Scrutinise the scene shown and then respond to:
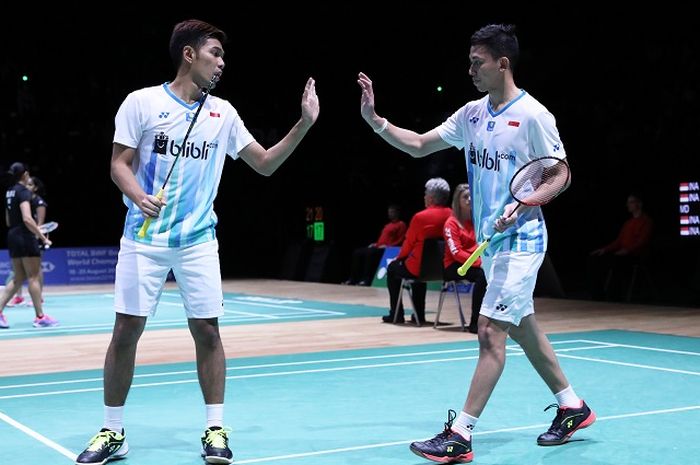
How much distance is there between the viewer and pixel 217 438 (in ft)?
13.3

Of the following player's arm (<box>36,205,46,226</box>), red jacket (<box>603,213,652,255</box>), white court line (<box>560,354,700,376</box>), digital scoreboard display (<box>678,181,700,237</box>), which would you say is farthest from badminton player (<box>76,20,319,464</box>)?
red jacket (<box>603,213,652,255</box>)

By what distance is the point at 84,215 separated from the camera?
21.2m

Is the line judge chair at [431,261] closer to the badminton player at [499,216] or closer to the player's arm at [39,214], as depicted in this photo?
the player's arm at [39,214]

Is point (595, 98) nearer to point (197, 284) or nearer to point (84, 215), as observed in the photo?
point (84, 215)

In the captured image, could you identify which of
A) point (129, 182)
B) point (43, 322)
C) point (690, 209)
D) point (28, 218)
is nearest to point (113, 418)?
point (129, 182)

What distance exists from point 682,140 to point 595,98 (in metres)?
2.08

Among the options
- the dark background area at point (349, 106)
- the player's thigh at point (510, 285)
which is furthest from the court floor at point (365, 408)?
the dark background area at point (349, 106)

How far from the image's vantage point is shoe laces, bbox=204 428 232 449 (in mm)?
4023

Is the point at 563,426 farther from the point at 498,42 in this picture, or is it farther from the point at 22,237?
the point at 22,237

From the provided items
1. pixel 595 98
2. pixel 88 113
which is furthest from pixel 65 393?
pixel 595 98

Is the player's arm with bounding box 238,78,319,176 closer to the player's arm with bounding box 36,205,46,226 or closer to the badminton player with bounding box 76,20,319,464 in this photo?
the badminton player with bounding box 76,20,319,464

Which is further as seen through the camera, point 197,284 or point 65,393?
point 65,393

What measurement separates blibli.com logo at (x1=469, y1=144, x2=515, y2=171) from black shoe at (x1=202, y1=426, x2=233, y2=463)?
1632 mm

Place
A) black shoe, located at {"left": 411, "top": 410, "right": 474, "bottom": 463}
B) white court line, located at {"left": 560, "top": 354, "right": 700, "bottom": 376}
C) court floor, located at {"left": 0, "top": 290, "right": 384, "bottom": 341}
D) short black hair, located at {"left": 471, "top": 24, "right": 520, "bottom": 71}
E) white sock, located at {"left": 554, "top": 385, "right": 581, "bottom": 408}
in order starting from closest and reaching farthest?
black shoe, located at {"left": 411, "top": 410, "right": 474, "bottom": 463}
short black hair, located at {"left": 471, "top": 24, "right": 520, "bottom": 71}
white sock, located at {"left": 554, "top": 385, "right": 581, "bottom": 408}
white court line, located at {"left": 560, "top": 354, "right": 700, "bottom": 376}
court floor, located at {"left": 0, "top": 290, "right": 384, "bottom": 341}
